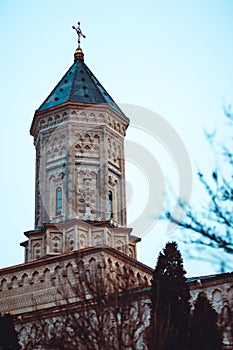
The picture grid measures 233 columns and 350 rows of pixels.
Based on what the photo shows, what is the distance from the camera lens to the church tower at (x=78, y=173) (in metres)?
26.3

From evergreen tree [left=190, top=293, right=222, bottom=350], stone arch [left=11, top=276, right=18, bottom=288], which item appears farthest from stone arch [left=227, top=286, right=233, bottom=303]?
stone arch [left=11, top=276, right=18, bottom=288]

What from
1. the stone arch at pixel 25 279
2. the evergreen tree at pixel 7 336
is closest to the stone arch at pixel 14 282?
the stone arch at pixel 25 279

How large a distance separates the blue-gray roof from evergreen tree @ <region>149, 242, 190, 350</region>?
11470 mm

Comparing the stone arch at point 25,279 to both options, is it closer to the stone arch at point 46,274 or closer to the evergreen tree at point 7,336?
the stone arch at point 46,274

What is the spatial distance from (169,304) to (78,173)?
11.0 m

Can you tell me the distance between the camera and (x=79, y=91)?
29359mm

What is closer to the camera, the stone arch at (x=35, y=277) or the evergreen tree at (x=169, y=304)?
the evergreen tree at (x=169, y=304)

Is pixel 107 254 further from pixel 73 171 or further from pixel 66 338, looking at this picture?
pixel 66 338

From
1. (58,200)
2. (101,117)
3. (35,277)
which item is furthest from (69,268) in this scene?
(101,117)

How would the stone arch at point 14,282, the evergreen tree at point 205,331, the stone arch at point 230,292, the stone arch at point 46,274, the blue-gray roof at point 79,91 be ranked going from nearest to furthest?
the evergreen tree at point 205,331 → the stone arch at point 230,292 → the stone arch at point 46,274 → the stone arch at point 14,282 → the blue-gray roof at point 79,91

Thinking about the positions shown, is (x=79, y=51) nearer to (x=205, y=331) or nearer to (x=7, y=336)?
(x=7, y=336)

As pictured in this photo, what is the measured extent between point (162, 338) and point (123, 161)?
46.4ft

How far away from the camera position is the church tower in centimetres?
2630

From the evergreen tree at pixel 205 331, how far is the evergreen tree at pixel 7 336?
189 inches
